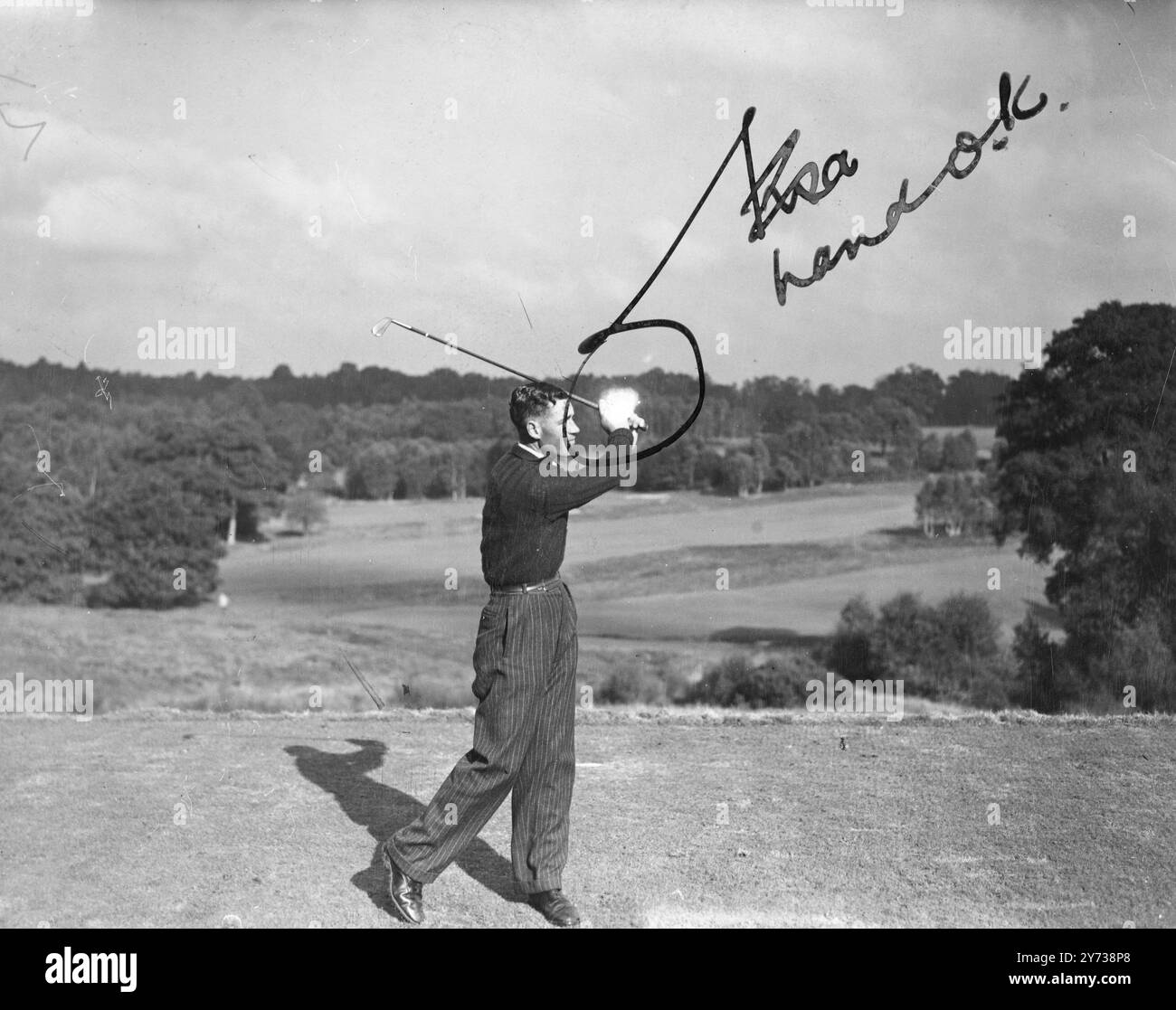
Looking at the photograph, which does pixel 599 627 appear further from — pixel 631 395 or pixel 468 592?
pixel 631 395

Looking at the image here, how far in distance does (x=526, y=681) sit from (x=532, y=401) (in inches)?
41.3

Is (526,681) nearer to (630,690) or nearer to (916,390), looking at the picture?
(630,690)

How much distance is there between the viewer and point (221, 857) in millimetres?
5309

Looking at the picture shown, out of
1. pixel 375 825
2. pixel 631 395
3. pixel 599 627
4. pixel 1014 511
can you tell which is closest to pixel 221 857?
pixel 375 825

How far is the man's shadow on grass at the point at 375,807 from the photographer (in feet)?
16.5

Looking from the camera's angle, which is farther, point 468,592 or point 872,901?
point 468,592

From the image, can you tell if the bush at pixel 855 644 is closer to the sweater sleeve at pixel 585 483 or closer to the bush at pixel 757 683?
Result: the bush at pixel 757 683

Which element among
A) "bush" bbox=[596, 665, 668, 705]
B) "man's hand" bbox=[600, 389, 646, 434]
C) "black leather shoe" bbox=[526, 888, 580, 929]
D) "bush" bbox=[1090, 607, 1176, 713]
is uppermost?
"man's hand" bbox=[600, 389, 646, 434]

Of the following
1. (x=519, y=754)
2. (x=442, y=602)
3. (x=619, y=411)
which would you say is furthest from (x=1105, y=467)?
(x=519, y=754)

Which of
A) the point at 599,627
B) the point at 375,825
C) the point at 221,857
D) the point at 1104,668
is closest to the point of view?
the point at 221,857

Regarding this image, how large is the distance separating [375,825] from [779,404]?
17.1 feet

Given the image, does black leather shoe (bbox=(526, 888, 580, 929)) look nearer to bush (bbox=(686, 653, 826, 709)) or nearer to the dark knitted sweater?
the dark knitted sweater

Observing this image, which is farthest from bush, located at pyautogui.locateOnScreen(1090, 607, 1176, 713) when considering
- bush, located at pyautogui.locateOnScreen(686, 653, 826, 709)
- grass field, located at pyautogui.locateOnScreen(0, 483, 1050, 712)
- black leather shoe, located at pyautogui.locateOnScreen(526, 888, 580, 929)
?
black leather shoe, located at pyautogui.locateOnScreen(526, 888, 580, 929)

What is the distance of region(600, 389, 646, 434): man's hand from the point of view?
14.9 ft
